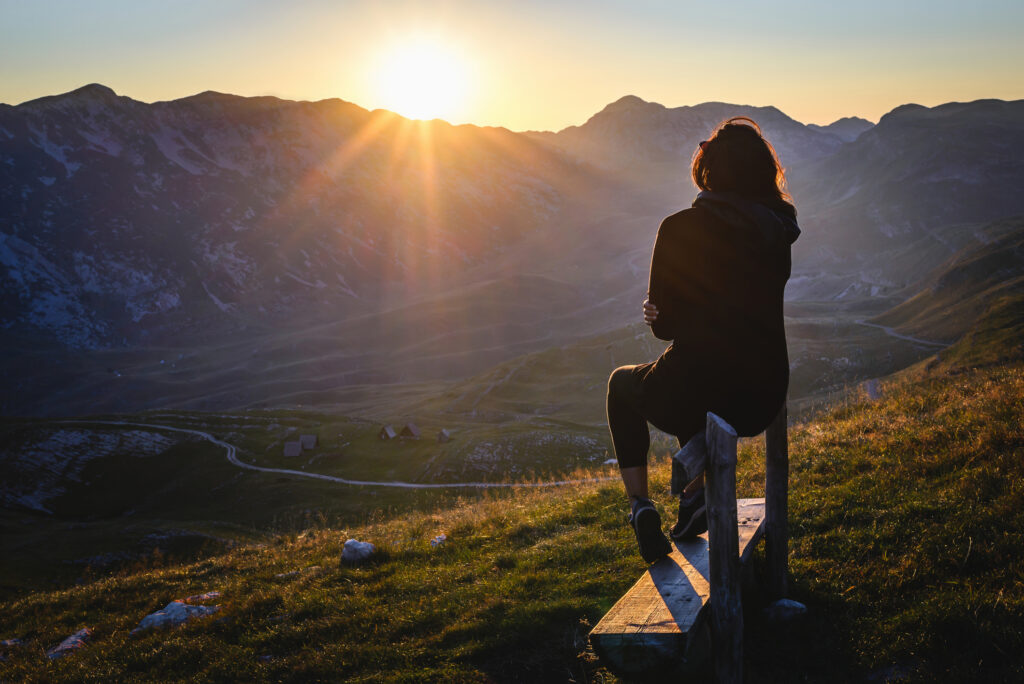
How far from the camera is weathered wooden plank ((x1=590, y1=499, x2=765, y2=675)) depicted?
435 centimetres

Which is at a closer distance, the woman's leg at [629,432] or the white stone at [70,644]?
the woman's leg at [629,432]

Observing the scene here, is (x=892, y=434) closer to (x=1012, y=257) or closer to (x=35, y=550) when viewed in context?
(x=35, y=550)

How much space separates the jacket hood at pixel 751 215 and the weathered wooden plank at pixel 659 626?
9.01 feet

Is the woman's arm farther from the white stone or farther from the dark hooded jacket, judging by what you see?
the white stone

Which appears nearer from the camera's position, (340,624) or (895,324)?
(340,624)

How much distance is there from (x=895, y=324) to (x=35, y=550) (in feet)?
438

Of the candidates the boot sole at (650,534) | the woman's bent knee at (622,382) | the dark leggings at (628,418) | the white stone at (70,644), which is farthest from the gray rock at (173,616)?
the woman's bent knee at (622,382)

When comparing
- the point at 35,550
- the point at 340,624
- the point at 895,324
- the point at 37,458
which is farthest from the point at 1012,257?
the point at 37,458

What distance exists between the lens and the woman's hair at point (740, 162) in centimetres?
534

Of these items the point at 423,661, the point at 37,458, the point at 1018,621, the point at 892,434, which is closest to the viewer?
the point at 1018,621

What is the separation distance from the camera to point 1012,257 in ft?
377

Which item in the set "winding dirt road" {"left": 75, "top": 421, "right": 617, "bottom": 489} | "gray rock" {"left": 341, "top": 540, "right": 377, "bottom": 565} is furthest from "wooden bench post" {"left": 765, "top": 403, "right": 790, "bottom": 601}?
"winding dirt road" {"left": 75, "top": 421, "right": 617, "bottom": 489}

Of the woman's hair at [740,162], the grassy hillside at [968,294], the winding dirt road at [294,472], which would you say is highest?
the woman's hair at [740,162]

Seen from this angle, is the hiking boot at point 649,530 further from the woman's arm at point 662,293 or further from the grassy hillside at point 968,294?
the grassy hillside at point 968,294
